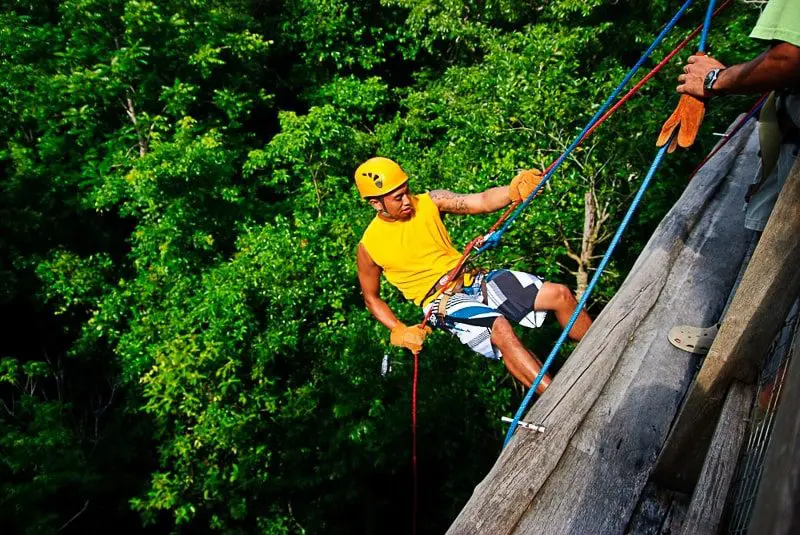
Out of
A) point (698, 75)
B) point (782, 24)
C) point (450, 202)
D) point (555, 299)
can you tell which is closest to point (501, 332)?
point (555, 299)

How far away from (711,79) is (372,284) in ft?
6.96

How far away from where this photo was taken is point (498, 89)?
7.16 meters

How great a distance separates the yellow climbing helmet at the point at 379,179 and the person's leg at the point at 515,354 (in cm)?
90

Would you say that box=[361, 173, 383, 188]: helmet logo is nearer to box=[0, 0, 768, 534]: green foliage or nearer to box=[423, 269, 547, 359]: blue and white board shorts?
box=[423, 269, 547, 359]: blue and white board shorts

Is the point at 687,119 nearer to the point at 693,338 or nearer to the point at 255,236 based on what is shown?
the point at 693,338

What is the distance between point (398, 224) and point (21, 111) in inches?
361

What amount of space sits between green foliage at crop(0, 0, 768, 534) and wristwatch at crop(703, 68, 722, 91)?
4.83m

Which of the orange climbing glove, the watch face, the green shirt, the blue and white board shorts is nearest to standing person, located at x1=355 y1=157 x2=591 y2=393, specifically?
the blue and white board shorts

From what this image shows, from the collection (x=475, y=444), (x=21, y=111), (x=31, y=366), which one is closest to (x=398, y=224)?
(x=475, y=444)

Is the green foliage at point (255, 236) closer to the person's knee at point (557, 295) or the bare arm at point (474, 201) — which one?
the bare arm at point (474, 201)

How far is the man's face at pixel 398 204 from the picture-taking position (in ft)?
11.1

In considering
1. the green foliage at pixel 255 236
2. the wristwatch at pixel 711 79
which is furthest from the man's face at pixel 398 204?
the green foliage at pixel 255 236

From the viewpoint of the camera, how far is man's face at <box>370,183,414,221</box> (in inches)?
133

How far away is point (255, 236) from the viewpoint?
8664mm
